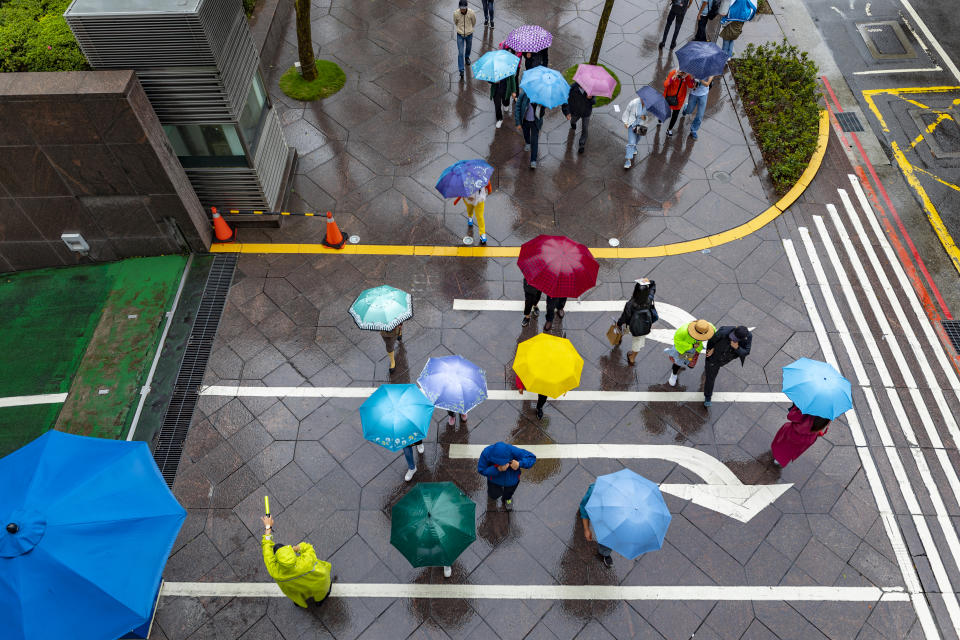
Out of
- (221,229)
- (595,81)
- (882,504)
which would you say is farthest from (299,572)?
(595,81)

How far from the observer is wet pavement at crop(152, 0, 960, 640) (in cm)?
779

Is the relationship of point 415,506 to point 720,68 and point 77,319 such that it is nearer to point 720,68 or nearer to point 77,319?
point 77,319

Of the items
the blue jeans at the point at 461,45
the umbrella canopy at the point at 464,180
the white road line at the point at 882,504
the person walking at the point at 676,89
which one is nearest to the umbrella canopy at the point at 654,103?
the person walking at the point at 676,89

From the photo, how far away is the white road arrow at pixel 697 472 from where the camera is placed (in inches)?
337

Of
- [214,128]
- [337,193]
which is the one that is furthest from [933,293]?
[214,128]

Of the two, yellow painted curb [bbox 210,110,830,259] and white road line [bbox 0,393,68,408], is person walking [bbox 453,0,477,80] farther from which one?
white road line [bbox 0,393,68,408]

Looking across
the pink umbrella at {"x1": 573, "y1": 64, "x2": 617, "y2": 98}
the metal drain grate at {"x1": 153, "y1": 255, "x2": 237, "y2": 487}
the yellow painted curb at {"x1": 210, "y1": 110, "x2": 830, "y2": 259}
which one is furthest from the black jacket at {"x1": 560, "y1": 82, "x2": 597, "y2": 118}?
the metal drain grate at {"x1": 153, "y1": 255, "x2": 237, "y2": 487}

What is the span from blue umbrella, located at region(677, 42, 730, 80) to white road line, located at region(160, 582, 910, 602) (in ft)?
29.1

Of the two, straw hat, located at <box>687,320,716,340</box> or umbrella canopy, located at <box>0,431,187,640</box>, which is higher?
umbrella canopy, located at <box>0,431,187,640</box>

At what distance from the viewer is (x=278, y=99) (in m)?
13.8

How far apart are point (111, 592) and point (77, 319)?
620 cm

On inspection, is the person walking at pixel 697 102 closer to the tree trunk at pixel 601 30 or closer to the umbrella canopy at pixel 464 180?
the tree trunk at pixel 601 30

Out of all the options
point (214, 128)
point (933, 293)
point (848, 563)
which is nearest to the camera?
point (848, 563)

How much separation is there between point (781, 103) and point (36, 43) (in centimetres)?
1394
